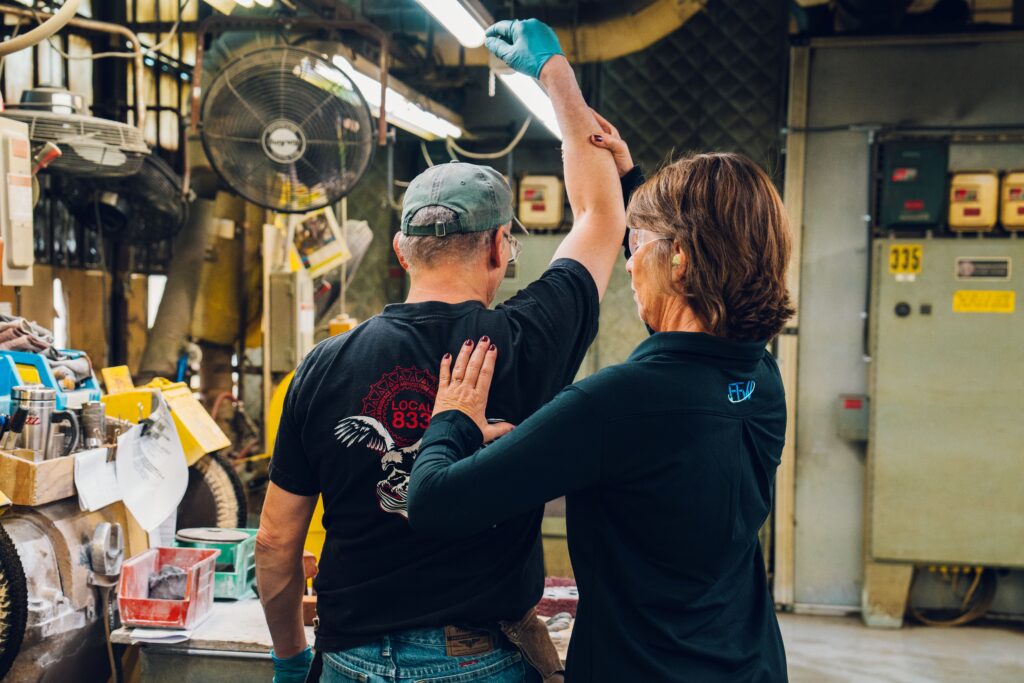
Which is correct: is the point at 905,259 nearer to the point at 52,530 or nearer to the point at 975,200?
the point at 975,200

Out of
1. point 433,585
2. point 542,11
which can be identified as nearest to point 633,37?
point 542,11

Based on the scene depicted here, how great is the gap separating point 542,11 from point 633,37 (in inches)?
20.8

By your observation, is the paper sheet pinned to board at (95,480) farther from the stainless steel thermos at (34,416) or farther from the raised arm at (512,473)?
the raised arm at (512,473)

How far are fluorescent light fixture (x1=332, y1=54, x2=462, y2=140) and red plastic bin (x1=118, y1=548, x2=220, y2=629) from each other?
189cm

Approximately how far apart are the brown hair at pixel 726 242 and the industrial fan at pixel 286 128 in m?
2.48

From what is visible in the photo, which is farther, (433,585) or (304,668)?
(304,668)

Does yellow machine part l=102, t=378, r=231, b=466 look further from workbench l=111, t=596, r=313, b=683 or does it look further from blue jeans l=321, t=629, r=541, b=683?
blue jeans l=321, t=629, r=541, b=683

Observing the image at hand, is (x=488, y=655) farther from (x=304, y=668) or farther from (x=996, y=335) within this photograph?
(x=996, y=335)

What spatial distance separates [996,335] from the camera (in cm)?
500

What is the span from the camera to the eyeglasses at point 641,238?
1.33m

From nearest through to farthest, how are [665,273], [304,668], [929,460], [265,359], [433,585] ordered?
[665,273]
[433,585]
[304,668]
[265,359]
[929,460]

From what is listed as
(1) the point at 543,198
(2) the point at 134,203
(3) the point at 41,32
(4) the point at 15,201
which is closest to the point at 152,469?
(4) the point at 15,201

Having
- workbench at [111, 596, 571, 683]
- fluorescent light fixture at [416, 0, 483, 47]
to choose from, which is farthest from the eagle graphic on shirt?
fluorescent light fixture at [416, 0, 483, 47]

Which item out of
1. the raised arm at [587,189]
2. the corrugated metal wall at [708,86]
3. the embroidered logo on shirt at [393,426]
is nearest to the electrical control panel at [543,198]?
the corrugated metal wall at [708,86]
